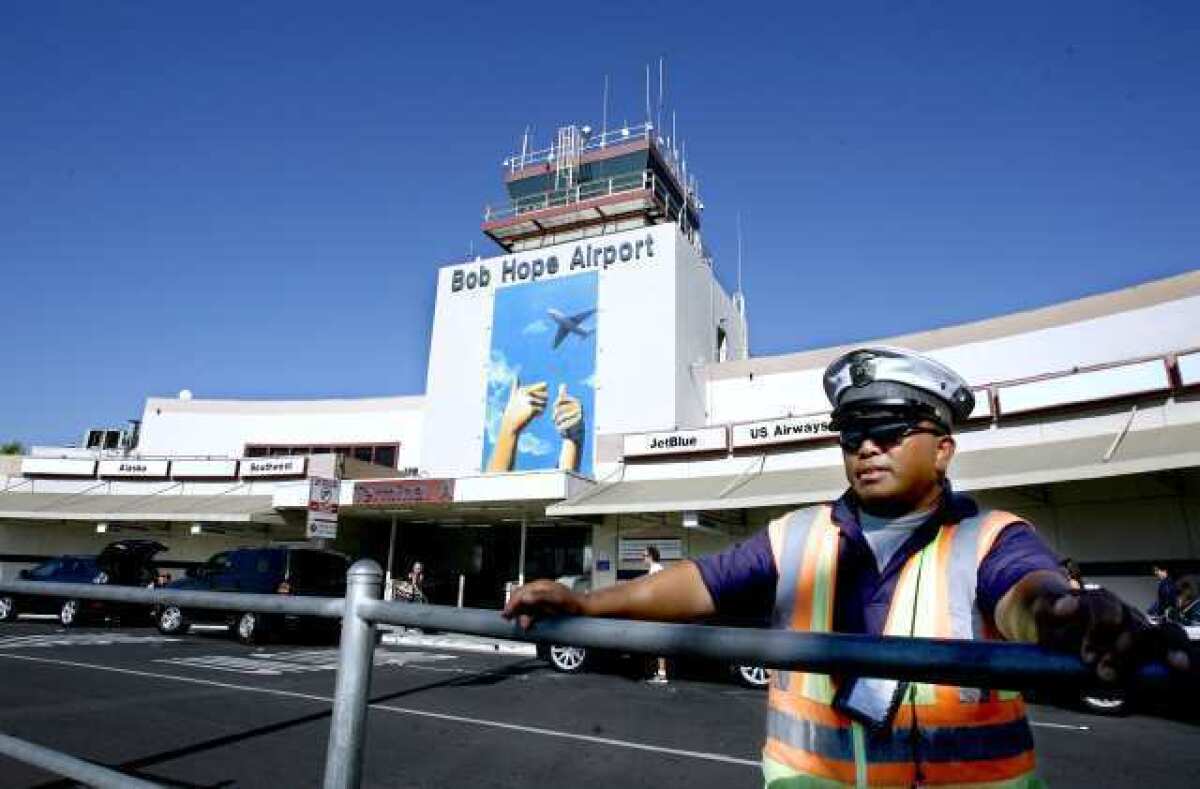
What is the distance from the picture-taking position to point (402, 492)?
→ 1850 cm

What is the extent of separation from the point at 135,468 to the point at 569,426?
15628 millimetres

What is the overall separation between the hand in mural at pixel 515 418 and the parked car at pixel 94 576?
357 inches

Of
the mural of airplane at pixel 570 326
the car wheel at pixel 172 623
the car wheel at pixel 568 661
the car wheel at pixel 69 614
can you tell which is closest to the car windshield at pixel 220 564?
the car wheel at pixel 172 623

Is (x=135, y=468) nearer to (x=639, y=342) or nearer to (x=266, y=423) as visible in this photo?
(x=266, y=423)

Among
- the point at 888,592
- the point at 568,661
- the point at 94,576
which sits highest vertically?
the point at 888,592

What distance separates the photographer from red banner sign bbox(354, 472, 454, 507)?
59.1 feet

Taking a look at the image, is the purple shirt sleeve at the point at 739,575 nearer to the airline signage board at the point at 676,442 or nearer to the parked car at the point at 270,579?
the parked car at the point at 270,579

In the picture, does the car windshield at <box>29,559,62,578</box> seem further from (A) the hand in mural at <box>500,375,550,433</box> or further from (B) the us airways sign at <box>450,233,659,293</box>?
(B) the us airways sign at <box>450,233,659,293</box>

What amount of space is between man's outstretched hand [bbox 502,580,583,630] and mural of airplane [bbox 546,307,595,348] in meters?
20.2

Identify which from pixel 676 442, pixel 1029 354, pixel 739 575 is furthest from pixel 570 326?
pixel 739 575

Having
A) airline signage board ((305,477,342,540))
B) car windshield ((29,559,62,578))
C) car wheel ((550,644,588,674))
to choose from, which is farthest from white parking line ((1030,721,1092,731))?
car windshield ((29,559,62,578))

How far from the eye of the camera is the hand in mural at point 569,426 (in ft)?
66.7

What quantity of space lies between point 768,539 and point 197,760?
429 centimetres

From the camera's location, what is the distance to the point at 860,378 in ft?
5.50
